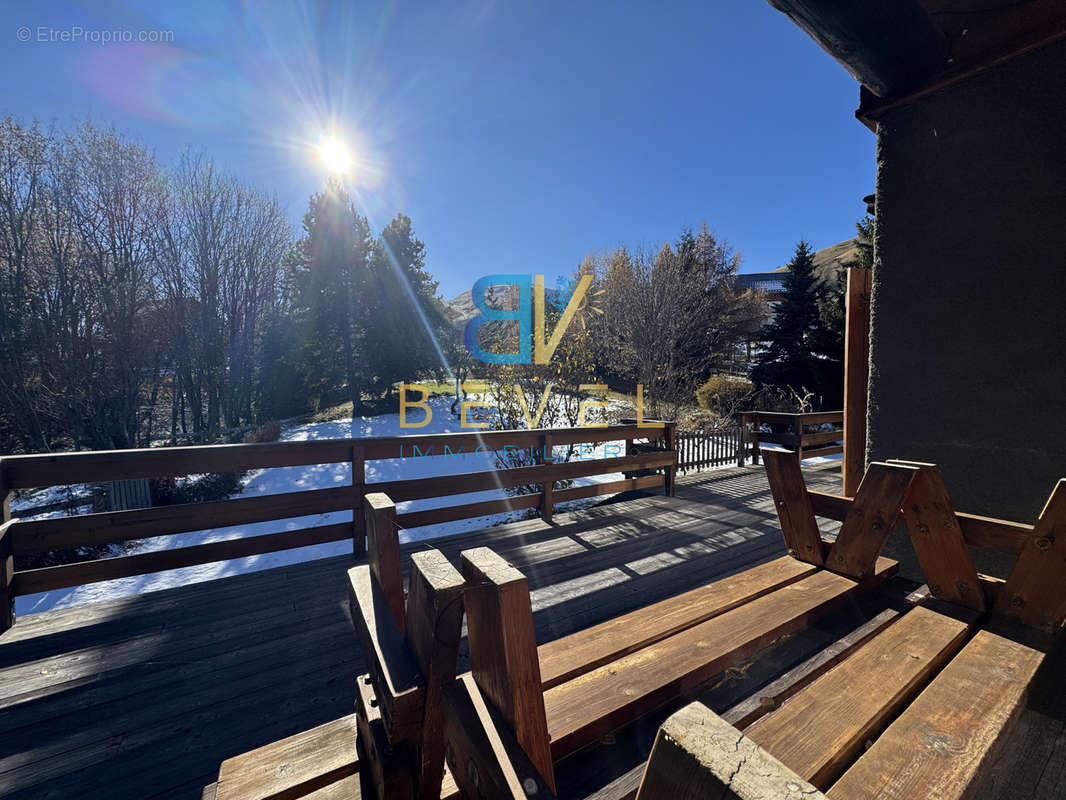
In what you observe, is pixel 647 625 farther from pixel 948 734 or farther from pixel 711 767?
pixel 711 767

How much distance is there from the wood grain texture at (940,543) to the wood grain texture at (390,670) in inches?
68.8

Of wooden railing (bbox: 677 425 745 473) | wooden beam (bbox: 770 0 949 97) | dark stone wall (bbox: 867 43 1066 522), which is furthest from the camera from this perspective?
wooden railing (bbox: 677 425 745 473)

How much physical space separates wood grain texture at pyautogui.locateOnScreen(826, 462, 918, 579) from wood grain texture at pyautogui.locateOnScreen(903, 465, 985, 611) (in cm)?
7

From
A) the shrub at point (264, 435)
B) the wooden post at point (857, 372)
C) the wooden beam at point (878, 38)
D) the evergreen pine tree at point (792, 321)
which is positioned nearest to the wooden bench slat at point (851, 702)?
the wooden post at point (857, 372)

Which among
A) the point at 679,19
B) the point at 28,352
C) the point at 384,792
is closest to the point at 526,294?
the point at 679,19

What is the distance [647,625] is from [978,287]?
2.33m

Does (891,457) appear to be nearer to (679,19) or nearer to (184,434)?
(679,19)

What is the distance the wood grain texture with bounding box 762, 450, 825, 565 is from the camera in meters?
1.83

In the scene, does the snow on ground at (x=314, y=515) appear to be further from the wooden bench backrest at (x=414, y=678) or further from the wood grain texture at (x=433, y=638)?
the wood grain texture at (x=433, y=638)

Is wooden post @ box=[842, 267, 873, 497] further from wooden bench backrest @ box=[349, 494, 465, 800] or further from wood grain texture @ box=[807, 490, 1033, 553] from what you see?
wooden bench backrest @ box=[349, 494, 465, 800]

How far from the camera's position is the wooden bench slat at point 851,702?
846mm

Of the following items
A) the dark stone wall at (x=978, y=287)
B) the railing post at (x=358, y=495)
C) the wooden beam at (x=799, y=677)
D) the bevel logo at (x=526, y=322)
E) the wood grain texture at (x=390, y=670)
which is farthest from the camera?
the bevel logo at (x=526, y=322)

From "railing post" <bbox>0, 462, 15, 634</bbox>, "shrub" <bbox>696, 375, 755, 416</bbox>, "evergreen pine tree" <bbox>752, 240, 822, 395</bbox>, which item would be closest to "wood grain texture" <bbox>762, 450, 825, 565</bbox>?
"railing post" <bbox>0, 462, 15, 634</bbox>

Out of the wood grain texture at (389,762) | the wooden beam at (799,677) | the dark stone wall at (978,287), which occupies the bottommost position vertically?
the wooden beam at (799,677)
